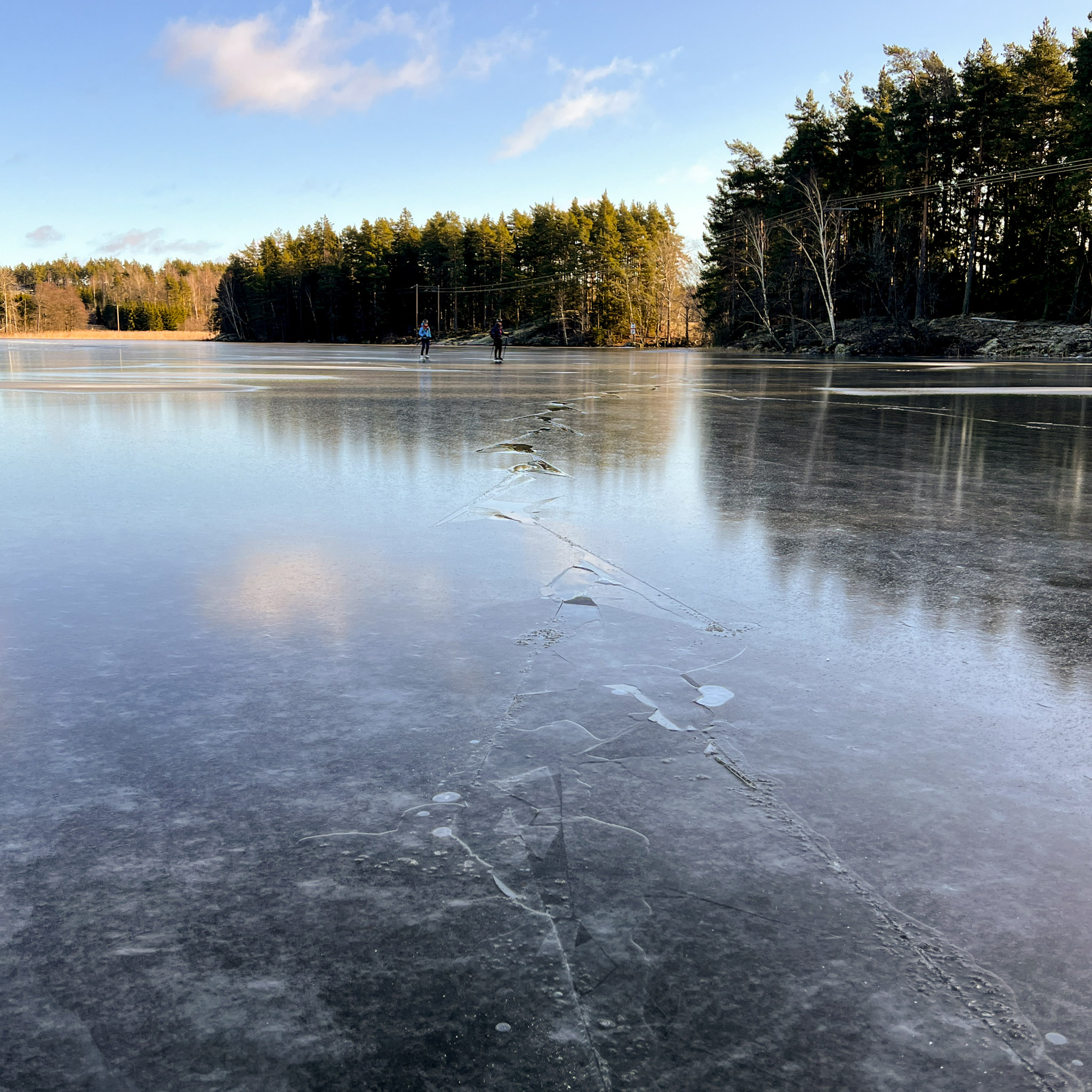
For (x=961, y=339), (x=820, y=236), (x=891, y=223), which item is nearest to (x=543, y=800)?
(x=961, y=339)

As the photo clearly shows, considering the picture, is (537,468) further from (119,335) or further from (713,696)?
(119,335)

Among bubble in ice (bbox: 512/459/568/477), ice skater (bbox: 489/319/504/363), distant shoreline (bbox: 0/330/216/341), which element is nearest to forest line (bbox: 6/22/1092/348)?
ice skater (bbox: 489/319/504/363)

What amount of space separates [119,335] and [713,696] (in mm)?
189094

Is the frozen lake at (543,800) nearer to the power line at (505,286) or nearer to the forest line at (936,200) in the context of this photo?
the forest line at (936,200)

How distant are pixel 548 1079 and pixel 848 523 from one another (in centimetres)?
533

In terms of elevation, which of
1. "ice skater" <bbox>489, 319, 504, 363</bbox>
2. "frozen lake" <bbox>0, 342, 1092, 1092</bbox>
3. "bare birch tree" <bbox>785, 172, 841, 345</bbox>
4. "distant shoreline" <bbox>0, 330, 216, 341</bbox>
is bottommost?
"frozen lake" <bbox>0, 342, 1092, 1092</bbox>

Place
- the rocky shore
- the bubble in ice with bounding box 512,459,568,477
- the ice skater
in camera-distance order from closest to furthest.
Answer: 1. the bubble in ice with bounding box 512,459,568,477
2. the ice skater
3. the rocky shore

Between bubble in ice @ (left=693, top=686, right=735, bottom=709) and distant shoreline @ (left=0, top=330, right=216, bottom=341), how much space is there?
6516 inches

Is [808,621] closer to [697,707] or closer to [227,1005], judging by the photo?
[697,707]

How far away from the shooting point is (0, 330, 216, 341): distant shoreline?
159m

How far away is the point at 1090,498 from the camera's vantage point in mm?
7379

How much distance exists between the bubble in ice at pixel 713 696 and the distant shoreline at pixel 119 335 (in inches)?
6516

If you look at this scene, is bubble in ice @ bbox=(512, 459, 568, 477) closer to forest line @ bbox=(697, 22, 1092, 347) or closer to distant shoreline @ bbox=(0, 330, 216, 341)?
forest line @ bbox=(697, 22, 1092, 347)

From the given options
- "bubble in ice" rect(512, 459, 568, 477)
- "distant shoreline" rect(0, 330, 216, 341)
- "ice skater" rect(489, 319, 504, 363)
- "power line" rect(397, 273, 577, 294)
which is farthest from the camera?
"distant shoreline" rect(0, 330, 216, 341)
